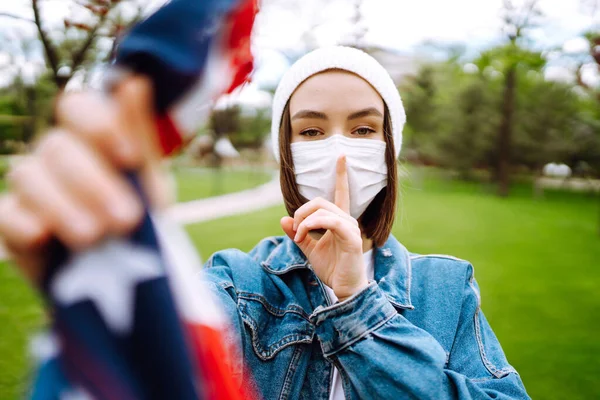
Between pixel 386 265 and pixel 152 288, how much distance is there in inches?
47.3

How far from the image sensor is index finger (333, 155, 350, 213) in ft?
4.41

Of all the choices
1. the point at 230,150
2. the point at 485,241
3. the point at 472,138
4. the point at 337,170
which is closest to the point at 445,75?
the point at 472,138

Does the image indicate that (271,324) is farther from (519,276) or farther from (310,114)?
(519,276)

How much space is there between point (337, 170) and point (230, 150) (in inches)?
721

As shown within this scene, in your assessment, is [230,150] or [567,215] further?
[230,150]

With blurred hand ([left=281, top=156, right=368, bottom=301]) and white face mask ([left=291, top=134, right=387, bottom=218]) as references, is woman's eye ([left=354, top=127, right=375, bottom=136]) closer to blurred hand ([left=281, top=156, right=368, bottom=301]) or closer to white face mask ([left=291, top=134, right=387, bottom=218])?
white face mask ([left=291, top=134, right=387, bottom=218])

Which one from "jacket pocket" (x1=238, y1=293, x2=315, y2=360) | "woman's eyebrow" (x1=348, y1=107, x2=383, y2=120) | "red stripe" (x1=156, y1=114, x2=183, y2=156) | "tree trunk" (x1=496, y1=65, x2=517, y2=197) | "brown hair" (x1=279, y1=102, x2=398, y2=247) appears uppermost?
"red stripe" (x1=156, y1=114, x2=183, y2=156)

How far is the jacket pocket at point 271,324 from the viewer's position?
4.35 feet

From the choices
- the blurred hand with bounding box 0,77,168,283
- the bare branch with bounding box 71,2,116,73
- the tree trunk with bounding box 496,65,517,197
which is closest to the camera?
the blurred hand with bounding box 0,77,168,283

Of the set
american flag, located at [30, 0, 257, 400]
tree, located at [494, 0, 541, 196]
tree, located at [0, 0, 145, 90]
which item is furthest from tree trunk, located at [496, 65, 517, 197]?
american flag, located at [30, 0, 257, 400]

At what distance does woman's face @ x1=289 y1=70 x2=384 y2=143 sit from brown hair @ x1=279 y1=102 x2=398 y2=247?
0.22 ft

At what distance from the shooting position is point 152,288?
50 centimetres

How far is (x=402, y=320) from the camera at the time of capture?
1160mm

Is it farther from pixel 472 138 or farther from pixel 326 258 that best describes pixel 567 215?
pixel 326 258
